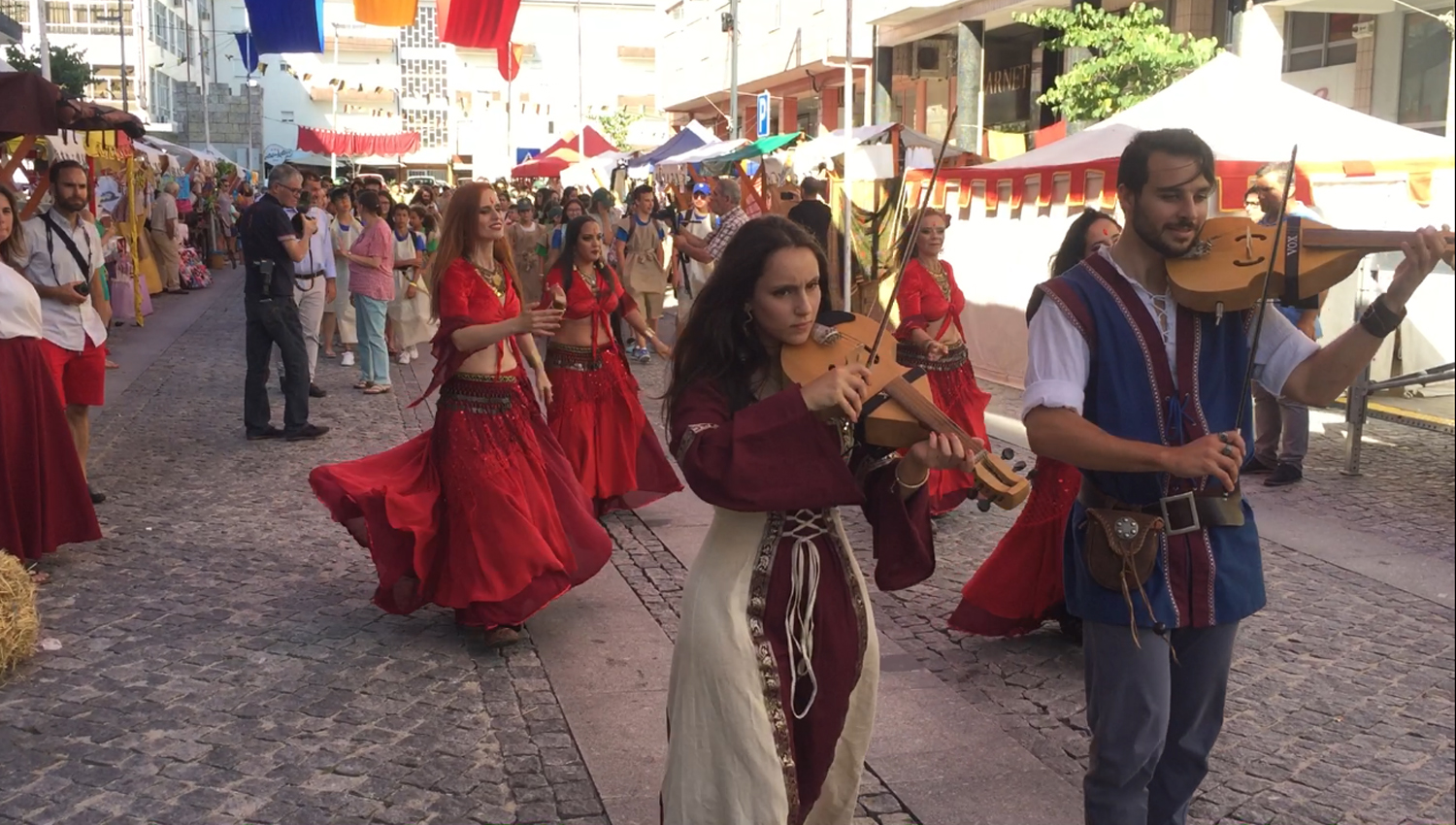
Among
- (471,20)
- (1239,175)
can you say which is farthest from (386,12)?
(1239,175)

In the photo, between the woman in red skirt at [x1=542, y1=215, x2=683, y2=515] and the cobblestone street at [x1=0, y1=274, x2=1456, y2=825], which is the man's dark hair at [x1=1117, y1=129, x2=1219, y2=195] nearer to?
the cobblestone street at [x1=0, y1=274, x2=1456, y2=825]

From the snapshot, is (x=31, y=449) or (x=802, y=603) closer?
(x=802, y=603)

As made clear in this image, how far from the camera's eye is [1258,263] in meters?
2.77

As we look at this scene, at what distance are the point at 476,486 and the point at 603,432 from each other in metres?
1.94

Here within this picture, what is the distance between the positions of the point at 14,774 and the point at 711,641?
258 cm

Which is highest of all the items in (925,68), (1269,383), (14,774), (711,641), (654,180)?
(925,68)

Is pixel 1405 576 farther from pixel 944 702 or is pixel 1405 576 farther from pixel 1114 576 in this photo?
pixel 1114 576

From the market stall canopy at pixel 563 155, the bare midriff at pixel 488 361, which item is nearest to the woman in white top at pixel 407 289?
the bare midriff at pixel 488 361

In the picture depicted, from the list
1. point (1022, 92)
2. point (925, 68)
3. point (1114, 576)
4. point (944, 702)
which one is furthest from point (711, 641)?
point (925, 68)

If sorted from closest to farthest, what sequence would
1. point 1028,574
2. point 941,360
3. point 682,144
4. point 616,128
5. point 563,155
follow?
1. point 1028,574
2. point 941,360
3. point 682,144
4. point 563,155
5. point 616,128

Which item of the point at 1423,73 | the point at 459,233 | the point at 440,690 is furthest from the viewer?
the point at 1423,73

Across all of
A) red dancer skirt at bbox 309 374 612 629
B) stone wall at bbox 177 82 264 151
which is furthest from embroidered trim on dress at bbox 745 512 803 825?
stone wall at bbox 177 82 264 151

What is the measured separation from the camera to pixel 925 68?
26531 mm

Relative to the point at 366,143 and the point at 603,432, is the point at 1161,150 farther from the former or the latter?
the point at 366,143
